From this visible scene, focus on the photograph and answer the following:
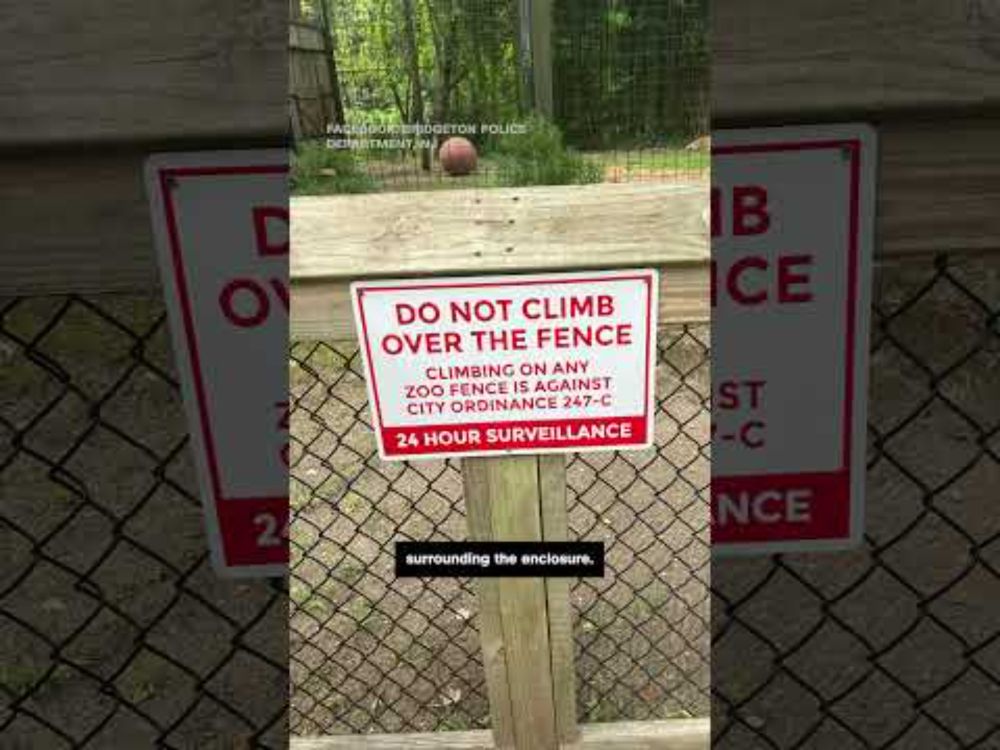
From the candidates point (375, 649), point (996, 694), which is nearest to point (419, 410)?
point (375, 649)

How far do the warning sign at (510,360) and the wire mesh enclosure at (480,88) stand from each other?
0.10 meters

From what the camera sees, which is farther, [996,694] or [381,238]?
[996,694]

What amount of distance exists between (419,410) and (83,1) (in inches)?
18.0

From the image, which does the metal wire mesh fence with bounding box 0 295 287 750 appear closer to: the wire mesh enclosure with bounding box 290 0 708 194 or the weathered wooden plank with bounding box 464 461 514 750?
the weathered wooden plank with bounding box 464 461 514 750

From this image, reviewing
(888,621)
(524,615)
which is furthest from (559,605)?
(888,621)

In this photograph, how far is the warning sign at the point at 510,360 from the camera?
0.81 meters

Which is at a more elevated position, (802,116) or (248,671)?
(802,116)

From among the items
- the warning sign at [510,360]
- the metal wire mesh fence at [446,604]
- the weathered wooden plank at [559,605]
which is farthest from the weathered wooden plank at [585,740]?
the warning sign at [510,360]

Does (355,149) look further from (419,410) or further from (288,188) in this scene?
(419,410)

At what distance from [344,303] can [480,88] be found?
24 centimetres

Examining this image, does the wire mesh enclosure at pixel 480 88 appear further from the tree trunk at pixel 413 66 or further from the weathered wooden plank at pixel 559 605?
the weathered wooden plank at pixel 559 605

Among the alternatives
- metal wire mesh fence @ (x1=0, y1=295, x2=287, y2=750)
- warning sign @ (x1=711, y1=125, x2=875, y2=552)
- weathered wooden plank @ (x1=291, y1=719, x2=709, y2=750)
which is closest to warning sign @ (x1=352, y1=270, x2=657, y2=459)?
warning sign @ (x1=711, y1=125, x2=875, y2=552)

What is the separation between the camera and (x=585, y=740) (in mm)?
1364

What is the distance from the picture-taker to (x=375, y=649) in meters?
2.09
